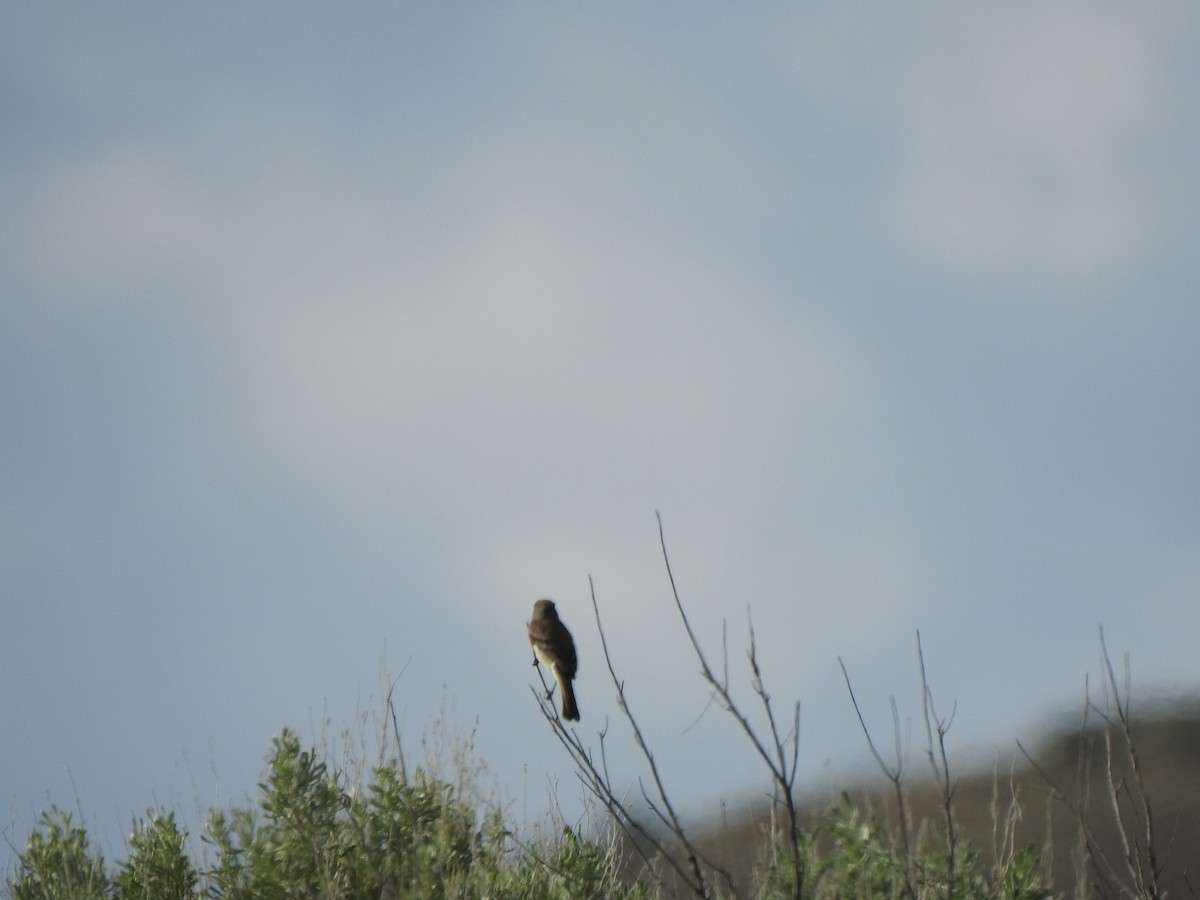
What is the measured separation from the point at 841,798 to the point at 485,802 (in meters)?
2.80

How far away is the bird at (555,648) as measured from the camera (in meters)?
9.58

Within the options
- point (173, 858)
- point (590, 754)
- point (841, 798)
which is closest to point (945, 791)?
point (841, 798)

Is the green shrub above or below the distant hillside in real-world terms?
above

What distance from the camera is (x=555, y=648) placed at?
9727 millimetres

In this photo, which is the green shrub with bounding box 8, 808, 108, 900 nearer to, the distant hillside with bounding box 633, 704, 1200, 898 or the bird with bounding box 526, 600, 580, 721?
the bird with bounding box 526, 600, 580, 721

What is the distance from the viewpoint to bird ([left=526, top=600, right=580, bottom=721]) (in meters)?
9.58

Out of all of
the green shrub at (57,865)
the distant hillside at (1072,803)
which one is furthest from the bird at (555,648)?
the distant hillside at (1072,803)

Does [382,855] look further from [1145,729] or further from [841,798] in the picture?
[1145,729]

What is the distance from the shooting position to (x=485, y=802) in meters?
8.84

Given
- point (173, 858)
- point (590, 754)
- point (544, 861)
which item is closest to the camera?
point (590, 754)

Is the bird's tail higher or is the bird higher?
the bird

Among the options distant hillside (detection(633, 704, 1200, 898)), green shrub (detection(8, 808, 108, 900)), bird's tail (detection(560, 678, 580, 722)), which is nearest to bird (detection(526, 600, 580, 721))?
bird's tail (detection(560, 678, 580, 722))

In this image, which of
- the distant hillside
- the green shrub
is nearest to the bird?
the green shrub

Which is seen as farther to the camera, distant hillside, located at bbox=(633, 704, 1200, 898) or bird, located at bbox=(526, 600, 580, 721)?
distant hillside, located at bbox=(633, 704, 1200, 898)
